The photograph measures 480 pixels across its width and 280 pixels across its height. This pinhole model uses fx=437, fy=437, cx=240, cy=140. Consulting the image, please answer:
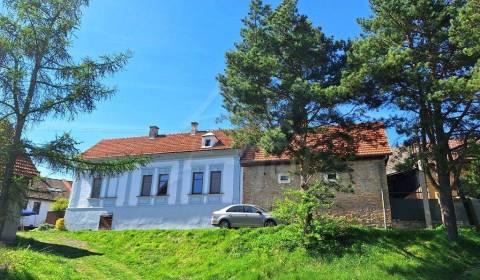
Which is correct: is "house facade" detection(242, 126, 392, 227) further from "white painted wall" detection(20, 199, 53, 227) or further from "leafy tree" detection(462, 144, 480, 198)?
"white painted wall" detection(20, 199, 53, 227)

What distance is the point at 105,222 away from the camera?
31.5 meters

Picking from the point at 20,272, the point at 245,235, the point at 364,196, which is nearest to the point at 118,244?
the point at 245,235

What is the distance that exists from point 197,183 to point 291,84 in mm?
13795

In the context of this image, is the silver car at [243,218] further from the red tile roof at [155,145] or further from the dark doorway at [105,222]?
the dark doorway at [105,222]

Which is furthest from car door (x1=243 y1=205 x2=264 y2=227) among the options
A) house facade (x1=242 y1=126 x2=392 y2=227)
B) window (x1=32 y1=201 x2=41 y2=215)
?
window (x1=32 y1=201 x2=41 y2=215)

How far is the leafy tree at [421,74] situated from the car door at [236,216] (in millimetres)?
9242

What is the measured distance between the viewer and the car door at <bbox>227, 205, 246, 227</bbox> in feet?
76.6

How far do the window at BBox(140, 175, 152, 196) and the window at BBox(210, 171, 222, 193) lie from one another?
486cm

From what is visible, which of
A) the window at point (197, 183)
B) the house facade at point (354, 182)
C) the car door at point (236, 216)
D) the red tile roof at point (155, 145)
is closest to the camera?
the car door at point (236, 216)

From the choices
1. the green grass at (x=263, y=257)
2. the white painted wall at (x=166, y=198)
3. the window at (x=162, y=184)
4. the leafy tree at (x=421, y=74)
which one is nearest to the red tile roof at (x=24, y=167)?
the green grass at (x=263, y=257)

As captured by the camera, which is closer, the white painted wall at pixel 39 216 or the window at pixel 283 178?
the window at pixel 283 178

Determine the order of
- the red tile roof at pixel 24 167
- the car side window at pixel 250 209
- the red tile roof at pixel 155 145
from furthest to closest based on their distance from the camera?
the red tile roof at pixel 155 145 → the car side window at pixel 250 209 → the red tile roof at pixel 24 167

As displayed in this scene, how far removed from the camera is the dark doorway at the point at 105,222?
3138 cm

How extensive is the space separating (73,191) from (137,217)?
6461 mm
